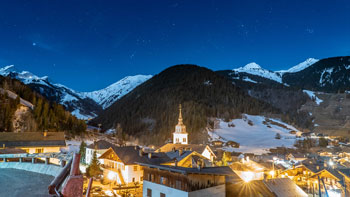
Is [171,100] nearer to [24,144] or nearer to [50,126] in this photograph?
[50,126]

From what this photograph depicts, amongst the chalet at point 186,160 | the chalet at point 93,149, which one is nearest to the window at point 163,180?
the chalet at point 186,160

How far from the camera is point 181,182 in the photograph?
27.5 meters

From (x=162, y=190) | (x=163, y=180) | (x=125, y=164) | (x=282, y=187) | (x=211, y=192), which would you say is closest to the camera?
(x=211, y=192)

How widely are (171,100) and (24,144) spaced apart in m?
141

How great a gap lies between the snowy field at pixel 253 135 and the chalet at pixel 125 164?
71.9 metres

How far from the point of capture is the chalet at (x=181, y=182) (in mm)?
27219

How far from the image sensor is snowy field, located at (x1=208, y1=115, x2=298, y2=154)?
120m

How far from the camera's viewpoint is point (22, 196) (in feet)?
13.7

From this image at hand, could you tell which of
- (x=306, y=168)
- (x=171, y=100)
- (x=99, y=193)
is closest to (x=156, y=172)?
(x=99, y=193)

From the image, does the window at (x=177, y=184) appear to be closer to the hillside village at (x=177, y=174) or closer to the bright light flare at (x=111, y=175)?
the hillside village at (x=177, y=174)

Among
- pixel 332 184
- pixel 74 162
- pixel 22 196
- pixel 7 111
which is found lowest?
pixel 332 184

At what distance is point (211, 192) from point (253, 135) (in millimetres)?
120722

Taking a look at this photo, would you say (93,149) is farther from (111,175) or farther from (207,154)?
(207,154)

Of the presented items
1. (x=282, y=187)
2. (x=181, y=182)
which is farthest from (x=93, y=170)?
(x=282, y=187)
